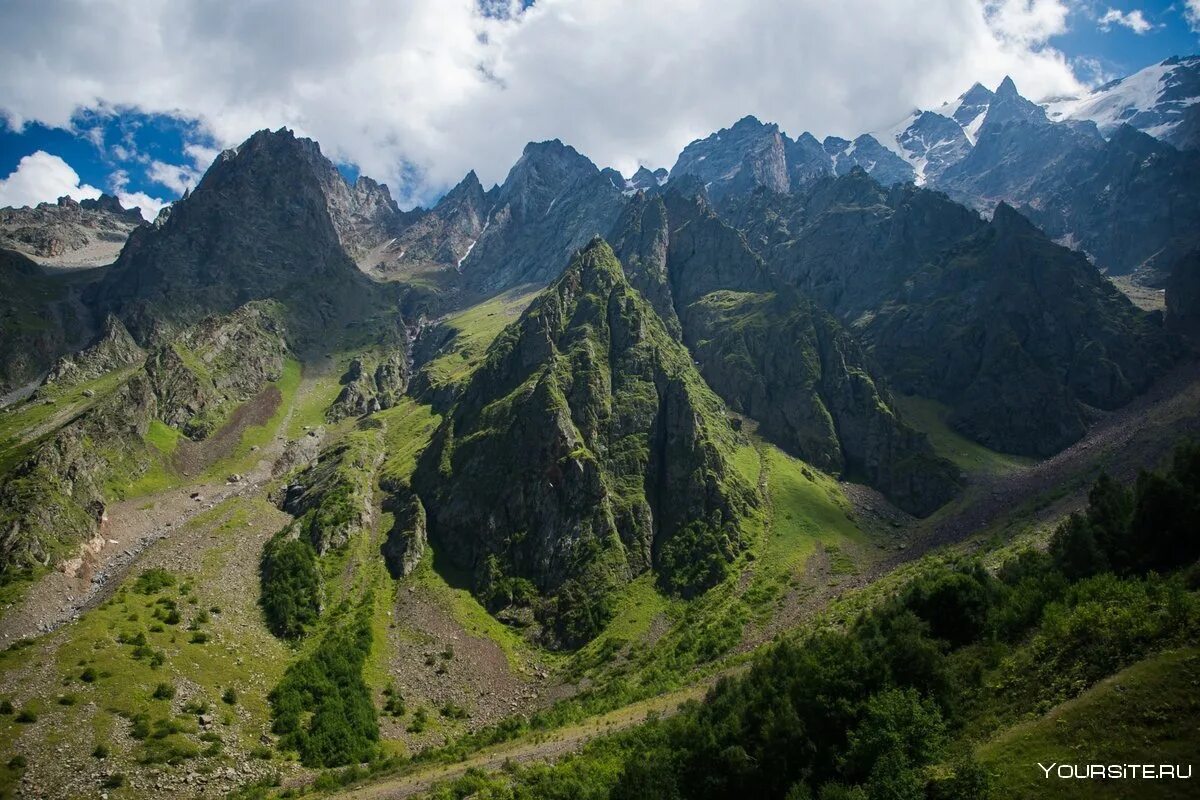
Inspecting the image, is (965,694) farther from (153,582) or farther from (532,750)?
(153,582)

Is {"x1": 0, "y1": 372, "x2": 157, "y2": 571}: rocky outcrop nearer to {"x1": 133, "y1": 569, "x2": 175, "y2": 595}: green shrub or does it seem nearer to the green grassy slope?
{"x1": 133, "y1": 569, "x2": 175, "y2": 595}: green shrub

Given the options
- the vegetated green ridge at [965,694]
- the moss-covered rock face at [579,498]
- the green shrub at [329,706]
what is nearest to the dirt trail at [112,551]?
the green shrub at [329,706]

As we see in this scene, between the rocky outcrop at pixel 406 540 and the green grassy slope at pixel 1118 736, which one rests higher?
the rocky outcrop at pixel 406 540

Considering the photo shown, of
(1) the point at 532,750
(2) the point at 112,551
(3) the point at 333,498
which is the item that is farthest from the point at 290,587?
(1) the point at 532,750

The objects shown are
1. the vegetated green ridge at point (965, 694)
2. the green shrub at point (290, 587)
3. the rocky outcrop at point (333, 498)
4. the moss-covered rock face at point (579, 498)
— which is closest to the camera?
the vegetated green ridge at point (965, 694)

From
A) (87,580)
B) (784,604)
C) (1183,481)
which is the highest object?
(87,580)

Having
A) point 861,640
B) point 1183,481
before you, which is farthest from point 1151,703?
point 1183,481

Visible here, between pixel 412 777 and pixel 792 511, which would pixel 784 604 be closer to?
pixel 792 511

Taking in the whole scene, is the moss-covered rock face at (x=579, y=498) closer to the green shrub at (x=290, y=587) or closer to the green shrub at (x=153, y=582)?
the green shrub at (x=290, y=587)
